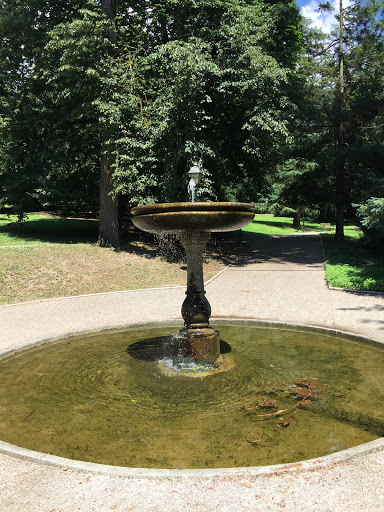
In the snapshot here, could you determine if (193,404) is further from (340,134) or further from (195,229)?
(340,134)

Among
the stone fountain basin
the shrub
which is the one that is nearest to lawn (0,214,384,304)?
the shrub

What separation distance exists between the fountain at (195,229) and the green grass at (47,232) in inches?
585

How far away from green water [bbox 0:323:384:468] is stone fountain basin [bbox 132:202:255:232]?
211cm

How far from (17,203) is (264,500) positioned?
2196 centimetres

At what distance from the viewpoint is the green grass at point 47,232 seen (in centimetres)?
2128

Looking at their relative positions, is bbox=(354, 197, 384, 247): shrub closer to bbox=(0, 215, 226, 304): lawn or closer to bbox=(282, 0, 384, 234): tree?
bbox=(0, 215, 226, 304): lawn

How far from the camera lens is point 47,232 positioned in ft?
83.9

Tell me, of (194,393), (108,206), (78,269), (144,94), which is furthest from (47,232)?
(194,393)

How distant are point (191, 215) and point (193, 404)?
2.39 meters

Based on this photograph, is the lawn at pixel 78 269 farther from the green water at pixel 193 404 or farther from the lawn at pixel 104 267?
the green water at pixel 193 404

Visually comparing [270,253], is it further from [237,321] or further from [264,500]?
[264,500]

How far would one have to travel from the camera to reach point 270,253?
2297 centimetres

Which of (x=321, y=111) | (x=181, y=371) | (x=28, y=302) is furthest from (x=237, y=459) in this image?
(x=321, y=111)

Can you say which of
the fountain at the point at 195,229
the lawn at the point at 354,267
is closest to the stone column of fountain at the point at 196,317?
the fountain at the point at 195,229
